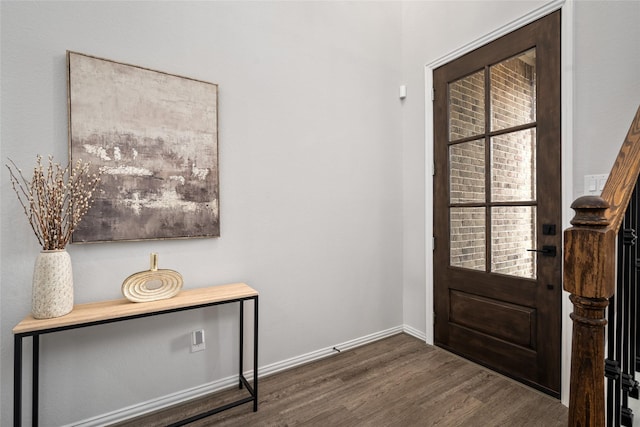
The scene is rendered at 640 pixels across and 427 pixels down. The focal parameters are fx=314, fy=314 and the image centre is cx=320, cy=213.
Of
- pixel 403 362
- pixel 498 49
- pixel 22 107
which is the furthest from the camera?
pixel 403 362

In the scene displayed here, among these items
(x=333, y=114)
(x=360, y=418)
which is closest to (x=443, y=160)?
(x=333, y=114)

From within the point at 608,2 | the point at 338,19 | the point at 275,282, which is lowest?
the point at 275,282

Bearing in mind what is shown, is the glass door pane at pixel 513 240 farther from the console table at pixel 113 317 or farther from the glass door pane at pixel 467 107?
the console table at pixel 113 317

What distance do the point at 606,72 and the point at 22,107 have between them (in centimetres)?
309

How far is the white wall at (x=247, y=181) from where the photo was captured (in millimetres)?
1607

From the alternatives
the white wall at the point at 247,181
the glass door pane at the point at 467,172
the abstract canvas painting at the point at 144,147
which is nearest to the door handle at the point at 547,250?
the glass door pane at the point at 467,172

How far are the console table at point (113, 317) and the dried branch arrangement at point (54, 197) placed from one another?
35 centimetres

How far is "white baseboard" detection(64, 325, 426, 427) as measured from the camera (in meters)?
1.76

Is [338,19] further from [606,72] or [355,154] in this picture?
[606,72]

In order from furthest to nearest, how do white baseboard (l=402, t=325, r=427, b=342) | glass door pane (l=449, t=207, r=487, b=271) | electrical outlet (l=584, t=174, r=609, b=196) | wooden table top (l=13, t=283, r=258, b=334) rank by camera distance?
white baseboard (l=402, t=325, r=427, b=342) < glass door pane (l=449, t=207, r=487, b=271) < electrical outlet (l=584, t=174, r=609, b=196) < wooden table top (l=13, t=283, r=258, b=334)

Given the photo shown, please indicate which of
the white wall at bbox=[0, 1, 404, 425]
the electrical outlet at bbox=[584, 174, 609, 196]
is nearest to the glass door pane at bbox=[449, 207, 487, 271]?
the white wall at bbox=[0, 1, 404, 425]

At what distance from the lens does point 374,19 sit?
2.85 metres

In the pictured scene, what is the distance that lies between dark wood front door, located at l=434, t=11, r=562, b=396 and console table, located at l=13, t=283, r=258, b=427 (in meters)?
1.68

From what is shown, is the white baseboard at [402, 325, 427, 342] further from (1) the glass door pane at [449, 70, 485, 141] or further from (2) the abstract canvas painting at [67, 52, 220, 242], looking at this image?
(2) the abstract canvas painting at [67, 52, 220, 242]
